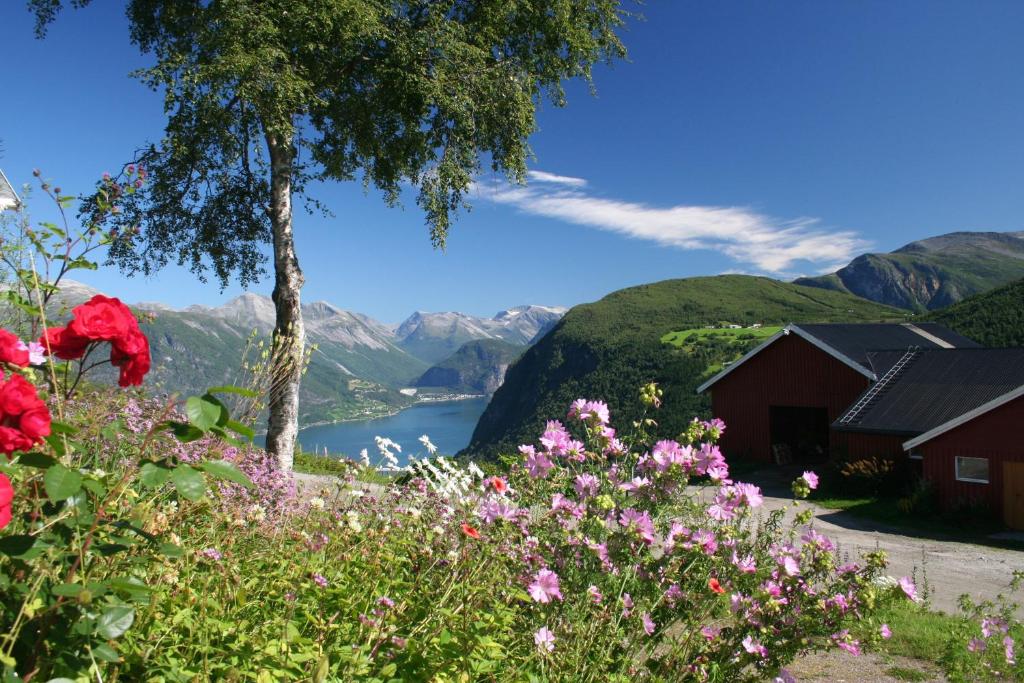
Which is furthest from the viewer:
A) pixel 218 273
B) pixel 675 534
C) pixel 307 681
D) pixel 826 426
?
pixel 826 426

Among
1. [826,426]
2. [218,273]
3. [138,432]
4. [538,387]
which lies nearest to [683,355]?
[538,387]

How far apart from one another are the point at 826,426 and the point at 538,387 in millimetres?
123299

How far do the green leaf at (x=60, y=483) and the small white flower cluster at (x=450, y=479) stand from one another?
2.28 metres

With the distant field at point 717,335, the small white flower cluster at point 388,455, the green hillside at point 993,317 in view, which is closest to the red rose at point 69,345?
the small white flower cluster at point 388,455

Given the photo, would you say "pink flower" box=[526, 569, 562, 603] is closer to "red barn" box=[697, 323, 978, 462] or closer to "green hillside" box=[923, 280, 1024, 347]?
"red barn" box=[697, 323, 978, 462]

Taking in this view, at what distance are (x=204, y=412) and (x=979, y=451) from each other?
21.1 meters

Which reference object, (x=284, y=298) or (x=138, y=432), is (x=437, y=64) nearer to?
(x=284, y=298)

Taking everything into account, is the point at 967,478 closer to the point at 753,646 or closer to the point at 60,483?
the point at 753,646

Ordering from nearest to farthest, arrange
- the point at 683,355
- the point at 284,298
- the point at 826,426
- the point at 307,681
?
the point at 307,681, the point at 284,298, the point at 826,426, the point at 683,355

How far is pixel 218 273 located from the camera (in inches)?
574

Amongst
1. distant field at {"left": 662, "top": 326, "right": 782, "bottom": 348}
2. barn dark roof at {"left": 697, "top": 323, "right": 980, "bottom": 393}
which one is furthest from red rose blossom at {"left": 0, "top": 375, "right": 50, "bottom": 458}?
distant field at {"left": 662, "top": 326, "right": 782, "bottom": 348}

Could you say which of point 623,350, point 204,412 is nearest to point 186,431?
point 204,412

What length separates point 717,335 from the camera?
11550 centimetres

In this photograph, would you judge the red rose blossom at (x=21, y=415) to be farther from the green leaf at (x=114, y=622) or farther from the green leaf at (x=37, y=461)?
the green leaf at (x=114, y=622)
